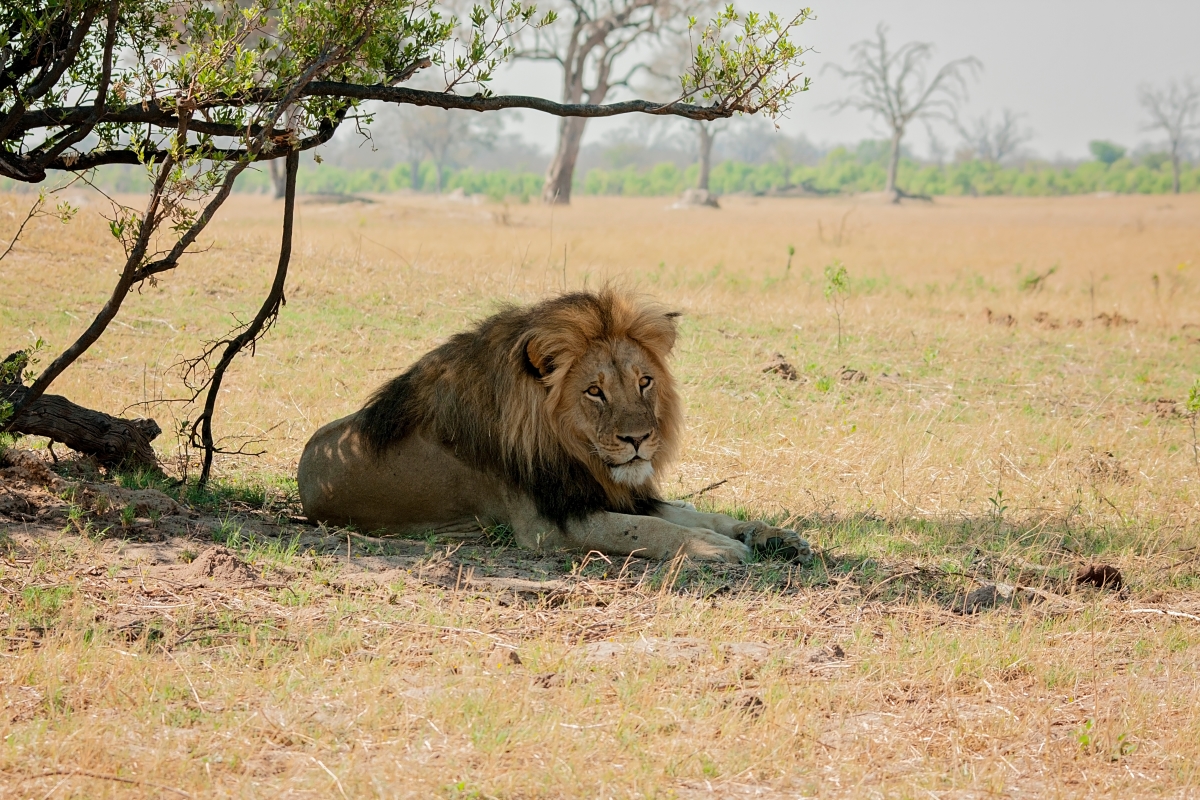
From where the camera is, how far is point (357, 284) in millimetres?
12711

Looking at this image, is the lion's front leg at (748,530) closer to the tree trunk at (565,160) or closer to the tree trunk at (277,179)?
the tree trunk at (565,160)

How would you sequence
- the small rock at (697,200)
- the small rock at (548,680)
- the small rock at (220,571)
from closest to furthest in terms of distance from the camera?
the small rock at (548,680) < the small rock at (220,571) < the small rock at (697,200)

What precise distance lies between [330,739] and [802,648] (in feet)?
5.74

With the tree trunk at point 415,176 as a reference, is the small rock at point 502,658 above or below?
below

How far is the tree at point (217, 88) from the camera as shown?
4961 millimetres

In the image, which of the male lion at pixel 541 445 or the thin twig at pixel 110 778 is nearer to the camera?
the thin twig at pixel 110 778

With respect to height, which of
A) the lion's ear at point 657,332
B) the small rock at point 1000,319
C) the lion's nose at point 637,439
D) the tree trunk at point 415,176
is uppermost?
the tree trunk at point 415,176

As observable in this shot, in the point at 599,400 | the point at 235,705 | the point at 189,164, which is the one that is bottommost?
the point at 235,705

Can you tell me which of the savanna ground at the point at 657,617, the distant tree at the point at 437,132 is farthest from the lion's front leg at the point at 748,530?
the distant tree at the point at 437,132

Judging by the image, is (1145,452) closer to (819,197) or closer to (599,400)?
(599,400)

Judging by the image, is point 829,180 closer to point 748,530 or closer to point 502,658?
point 748,530

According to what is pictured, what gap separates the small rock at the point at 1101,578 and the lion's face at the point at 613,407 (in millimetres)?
1982

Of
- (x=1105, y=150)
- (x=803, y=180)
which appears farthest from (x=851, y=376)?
(x=1105, y=150)

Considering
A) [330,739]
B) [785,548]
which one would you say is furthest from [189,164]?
[785,548]
